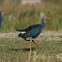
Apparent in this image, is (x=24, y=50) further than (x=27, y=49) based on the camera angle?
No

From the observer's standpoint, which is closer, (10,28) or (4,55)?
(4,55)

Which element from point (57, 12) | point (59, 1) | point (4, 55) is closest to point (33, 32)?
point (4, 55)

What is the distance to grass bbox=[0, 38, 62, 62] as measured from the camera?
25.2 ft

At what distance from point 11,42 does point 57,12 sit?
8.07 metres

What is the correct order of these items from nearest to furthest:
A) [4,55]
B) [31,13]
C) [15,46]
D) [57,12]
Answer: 1. [4,55]
2. [15,46]
3. [57,12]
4. [31,13]

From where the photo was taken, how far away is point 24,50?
9023 millimetres

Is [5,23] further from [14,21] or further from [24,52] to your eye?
[24,52]

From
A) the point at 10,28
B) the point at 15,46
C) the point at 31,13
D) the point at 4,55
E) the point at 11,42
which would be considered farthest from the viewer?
the point at 31,13

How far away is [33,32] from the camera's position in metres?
8.45

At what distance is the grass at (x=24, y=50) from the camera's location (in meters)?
7.67

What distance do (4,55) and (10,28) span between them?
242 inches

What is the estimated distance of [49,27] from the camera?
14.6 m

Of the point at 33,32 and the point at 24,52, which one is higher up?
the point at 33,32

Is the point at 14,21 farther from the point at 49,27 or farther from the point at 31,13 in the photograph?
the point at 31,13
